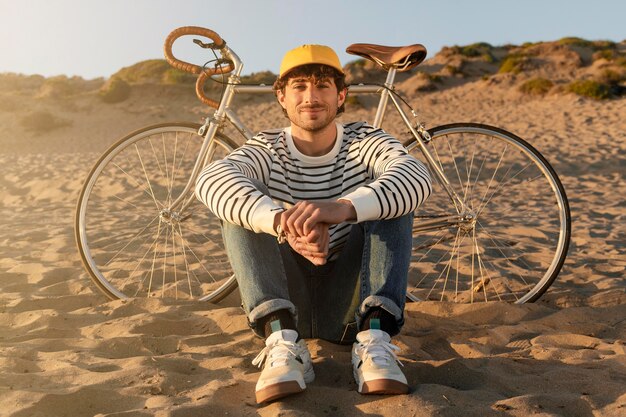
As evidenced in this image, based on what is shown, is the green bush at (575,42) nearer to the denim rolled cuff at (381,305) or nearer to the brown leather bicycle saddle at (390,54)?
the brown leather bicycle saddle at (390,54)

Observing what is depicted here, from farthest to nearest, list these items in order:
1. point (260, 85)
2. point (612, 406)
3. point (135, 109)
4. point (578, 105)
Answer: point (135, 109), point (578, 105), point (260, 85), point (612, 406)

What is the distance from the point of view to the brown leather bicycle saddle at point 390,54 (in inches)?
132

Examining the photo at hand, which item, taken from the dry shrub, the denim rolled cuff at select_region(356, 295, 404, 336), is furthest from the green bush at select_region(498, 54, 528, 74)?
the denim rolled cuff at select_region(356, 295, 404, 336)

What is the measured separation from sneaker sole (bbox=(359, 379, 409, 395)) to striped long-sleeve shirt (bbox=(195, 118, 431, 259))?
0.59 metres

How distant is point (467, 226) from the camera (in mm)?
3480

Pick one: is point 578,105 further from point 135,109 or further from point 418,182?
point 418,182

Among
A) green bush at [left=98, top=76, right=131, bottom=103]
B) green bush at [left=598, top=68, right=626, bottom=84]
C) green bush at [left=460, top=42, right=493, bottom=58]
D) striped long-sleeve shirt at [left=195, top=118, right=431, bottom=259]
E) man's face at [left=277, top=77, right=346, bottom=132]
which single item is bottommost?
striped long-sleeve shirt at [left=195, top=118, right=431, bottom=259]

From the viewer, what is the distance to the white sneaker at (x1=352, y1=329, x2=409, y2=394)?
228cm

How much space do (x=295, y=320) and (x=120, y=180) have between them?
8179 mm

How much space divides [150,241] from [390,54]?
11.4 ft

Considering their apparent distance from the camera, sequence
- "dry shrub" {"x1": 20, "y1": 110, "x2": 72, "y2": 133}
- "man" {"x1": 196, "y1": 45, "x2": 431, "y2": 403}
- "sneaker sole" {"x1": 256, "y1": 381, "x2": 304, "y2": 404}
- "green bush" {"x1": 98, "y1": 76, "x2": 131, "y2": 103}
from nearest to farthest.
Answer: "sneaker sole" {"x1": 256, "y1": 381, "x2": 304, "y2": 404} < "man" {"x1": 196, "y1": 45, "x2": 431, "y2": 403} < "dry shrub" {"x1": 20, "y1": 110, "x2": 72, "y2": 133} < "green bush" {"x1": 98, "y1": 76, "x2": 131, "y2": 103}

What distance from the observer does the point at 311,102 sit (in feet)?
8.91

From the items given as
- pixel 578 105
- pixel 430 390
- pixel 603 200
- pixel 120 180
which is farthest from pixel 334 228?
pixel 578 105

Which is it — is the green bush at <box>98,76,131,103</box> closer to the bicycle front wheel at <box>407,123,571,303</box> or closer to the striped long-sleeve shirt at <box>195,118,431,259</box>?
the bicycle front wheel at <box>407,123,571,303</box>
